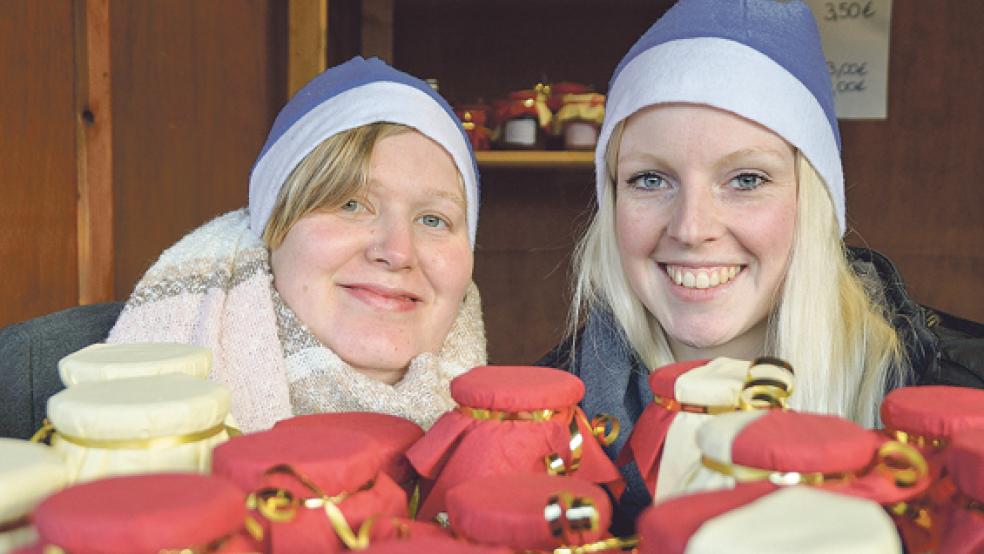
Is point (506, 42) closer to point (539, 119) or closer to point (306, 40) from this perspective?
point (539, 119)

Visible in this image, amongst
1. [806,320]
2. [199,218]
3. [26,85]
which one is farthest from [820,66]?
[199,218]

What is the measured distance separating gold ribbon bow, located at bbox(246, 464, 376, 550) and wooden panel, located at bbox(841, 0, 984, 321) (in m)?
1.91

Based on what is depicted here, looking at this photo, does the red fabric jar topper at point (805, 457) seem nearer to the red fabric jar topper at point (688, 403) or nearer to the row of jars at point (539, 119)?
the red fabric jar topper at point (688, 403)

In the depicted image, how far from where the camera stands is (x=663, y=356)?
1052 millimetres

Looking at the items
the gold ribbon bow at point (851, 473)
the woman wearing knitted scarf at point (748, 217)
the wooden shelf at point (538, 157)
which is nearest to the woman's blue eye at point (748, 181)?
the woman wearing knitted scarf at point (748, 217)

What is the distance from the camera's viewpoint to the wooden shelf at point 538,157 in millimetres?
1812

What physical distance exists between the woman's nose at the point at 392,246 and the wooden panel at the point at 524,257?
1.21 metres

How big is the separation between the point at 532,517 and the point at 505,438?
117mm

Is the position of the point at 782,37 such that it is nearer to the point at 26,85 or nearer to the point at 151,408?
the point at 151,408

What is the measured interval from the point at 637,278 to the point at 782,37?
299mm

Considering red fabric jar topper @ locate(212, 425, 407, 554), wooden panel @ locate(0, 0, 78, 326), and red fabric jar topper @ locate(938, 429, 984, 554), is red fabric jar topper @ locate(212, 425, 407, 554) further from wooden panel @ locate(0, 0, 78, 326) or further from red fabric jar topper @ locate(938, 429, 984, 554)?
→ wooden panel @ locate(0, 0, 78, 326)

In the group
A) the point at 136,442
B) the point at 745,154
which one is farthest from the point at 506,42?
the point at 136,442

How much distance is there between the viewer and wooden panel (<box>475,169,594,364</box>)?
220cm

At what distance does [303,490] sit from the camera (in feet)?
1.36
